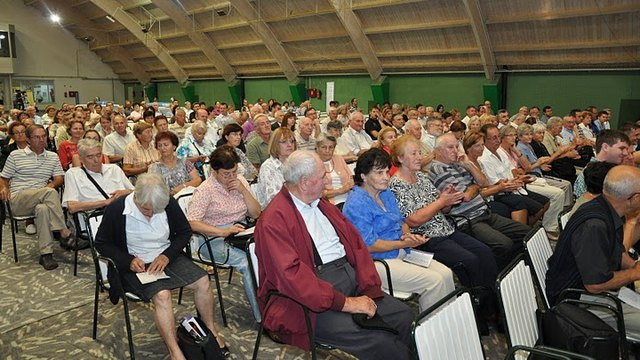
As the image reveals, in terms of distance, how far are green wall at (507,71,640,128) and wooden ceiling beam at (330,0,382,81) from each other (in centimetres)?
425

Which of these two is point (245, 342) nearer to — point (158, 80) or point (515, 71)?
point (515, 71)

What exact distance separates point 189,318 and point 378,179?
139 centimetres

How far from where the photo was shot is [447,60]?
48.1ft

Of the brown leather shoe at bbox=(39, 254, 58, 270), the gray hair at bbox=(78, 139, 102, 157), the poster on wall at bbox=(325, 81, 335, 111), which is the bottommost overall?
the brown leather shoe at bbox=(39, 254, 58, 270)

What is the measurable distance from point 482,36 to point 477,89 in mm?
2218

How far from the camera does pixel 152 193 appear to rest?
2842 mm

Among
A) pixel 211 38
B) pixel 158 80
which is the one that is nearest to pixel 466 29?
pixel 211 38

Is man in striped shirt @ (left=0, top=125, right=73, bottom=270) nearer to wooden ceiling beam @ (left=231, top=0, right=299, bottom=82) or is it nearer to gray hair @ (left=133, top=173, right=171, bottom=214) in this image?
gray hair @ (left=133, top=173, right=171, bottom=214)

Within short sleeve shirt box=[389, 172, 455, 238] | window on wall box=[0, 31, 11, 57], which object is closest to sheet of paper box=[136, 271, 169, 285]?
short sleeve shirt box=[389, 172, 455, 238]

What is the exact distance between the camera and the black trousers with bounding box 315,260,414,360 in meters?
2.26

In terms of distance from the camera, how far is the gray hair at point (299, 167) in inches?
98.8

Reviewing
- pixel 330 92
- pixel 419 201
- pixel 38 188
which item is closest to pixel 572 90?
pixel 330 92

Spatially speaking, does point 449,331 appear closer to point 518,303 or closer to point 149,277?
point 518,303

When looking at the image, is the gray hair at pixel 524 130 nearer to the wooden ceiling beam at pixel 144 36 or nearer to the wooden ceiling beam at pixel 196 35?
the wooden ceiling beam at pixel 196 35
